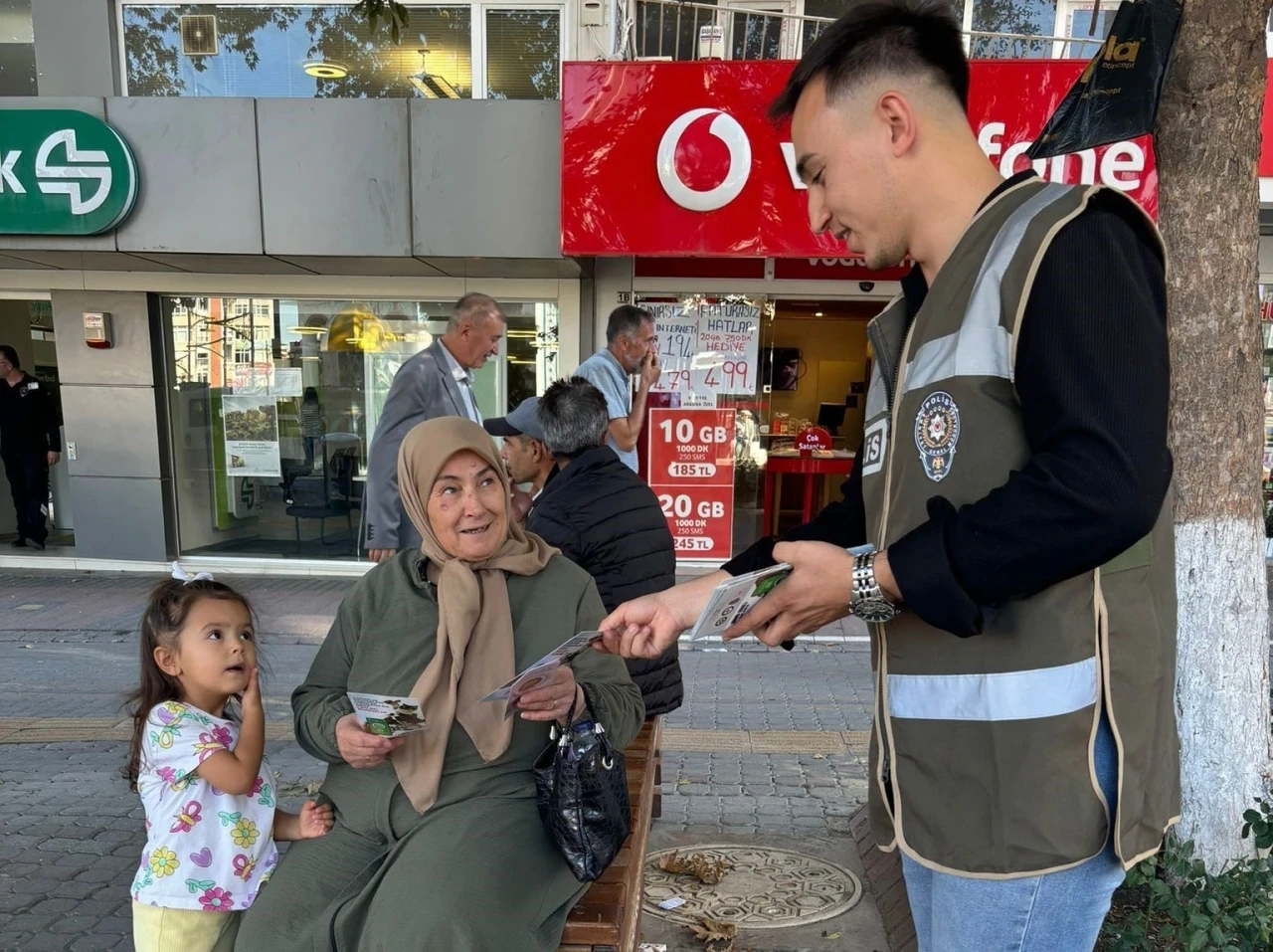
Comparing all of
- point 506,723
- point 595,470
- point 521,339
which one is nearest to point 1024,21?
point 521,339

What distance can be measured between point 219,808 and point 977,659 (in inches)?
78.0

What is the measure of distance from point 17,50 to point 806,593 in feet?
33.6

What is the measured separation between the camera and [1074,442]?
1036 millimetres

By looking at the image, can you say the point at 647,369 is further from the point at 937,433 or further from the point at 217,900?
the point at 937,433

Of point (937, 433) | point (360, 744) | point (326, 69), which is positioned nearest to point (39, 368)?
point (326, 69)

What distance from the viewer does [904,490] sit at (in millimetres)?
1243

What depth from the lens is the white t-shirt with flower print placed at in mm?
2139

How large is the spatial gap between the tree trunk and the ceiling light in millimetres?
6969

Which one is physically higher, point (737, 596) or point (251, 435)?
point (737, 596)

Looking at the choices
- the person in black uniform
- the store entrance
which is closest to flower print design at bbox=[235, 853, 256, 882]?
the person in black uniform

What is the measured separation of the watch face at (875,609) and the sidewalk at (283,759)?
2039 mm

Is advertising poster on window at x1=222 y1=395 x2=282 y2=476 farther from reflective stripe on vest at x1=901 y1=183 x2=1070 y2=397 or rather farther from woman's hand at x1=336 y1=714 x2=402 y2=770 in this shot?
reflective stripe on vest at x1=901 y1=183 x2=1070 y2=397

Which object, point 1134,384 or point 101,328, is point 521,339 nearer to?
point 101,328

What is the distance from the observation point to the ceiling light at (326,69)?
7.53 meters
